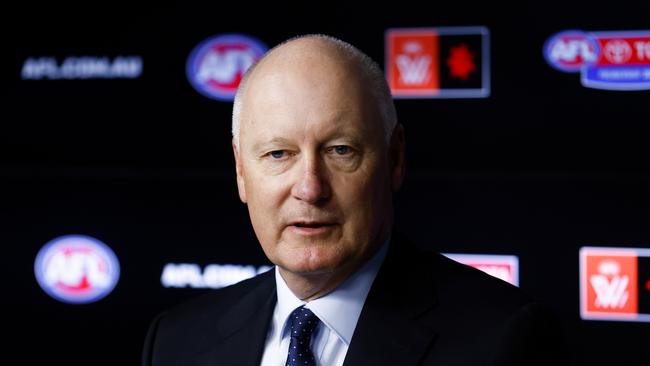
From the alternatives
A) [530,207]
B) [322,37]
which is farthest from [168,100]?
[322,37]

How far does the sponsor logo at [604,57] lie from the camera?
5.98 feet

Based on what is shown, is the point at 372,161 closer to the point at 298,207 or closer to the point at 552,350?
the point at 298,207

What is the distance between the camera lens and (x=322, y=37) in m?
1.09

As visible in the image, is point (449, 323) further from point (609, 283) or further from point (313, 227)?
point (609, 283)

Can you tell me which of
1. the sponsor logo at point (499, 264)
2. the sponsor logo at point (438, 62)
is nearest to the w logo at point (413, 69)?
the sponsor logo at point (438, 62)

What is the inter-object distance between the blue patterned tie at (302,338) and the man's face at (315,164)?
0.07 metres

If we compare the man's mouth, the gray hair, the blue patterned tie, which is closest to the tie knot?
the blue patterned tie

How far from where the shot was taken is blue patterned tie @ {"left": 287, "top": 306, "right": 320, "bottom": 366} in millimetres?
1087

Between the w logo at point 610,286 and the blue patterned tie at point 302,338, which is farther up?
the blue patterned tie at point 302,338

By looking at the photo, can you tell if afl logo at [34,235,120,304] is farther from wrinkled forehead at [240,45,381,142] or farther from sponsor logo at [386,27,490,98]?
wrinkled forehead at [240,45,381,142]

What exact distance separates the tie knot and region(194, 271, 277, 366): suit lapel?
0.08m

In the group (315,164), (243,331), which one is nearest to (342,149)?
(315,164)

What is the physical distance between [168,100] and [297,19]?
1.14ft

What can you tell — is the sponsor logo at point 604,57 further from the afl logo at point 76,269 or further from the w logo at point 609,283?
the afl logo at point 76,269
